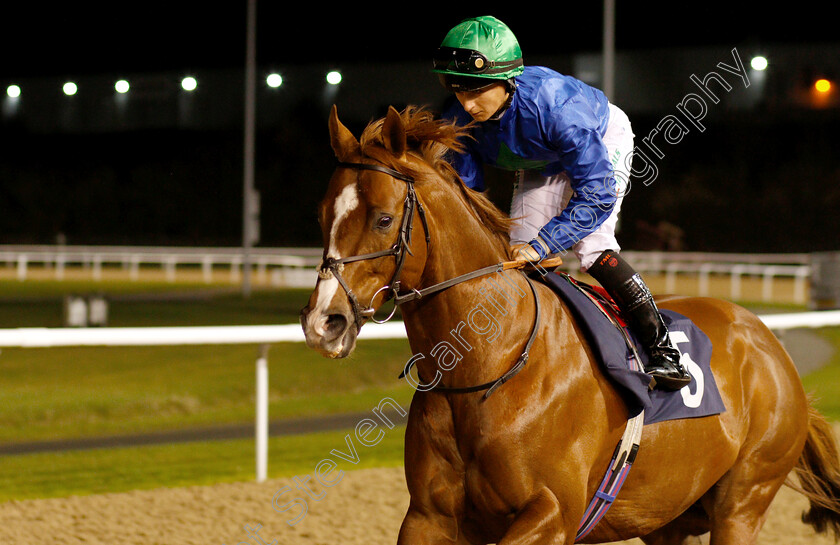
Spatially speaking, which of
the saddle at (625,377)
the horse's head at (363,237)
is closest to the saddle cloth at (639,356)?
the saddle at (625,377)

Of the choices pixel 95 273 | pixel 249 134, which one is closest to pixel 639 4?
pixel 249 134

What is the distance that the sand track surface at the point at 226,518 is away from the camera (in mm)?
3695

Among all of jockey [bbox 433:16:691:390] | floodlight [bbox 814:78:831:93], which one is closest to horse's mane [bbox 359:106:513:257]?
jockey [bbox 433:16:691:390]

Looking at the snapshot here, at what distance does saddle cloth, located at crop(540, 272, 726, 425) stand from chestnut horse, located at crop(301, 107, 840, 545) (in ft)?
0.12

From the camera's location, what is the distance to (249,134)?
14.8 m

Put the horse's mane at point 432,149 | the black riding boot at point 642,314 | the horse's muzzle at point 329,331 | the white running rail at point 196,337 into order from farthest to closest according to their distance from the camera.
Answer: the white running rail at point 196,337, the black riding boot at point 642,314, the horse's mane at point 432,149, the horse's muzzle at point 329,331

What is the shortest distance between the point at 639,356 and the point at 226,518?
217 cm

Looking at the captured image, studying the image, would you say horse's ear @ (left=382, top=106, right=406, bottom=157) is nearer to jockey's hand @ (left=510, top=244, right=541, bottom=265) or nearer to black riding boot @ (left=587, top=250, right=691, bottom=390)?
jockey's hand @ (left=510, top=244, right=541, bottom=265)

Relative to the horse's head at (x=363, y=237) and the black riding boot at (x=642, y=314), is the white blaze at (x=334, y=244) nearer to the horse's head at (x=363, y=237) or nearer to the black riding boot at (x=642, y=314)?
the horse's head at (x=363, y=237)

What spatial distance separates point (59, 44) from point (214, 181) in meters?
15.0

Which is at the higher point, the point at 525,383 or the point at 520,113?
the point at 520,113

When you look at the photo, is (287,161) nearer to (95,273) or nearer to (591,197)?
(95,273)

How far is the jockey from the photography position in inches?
92.7

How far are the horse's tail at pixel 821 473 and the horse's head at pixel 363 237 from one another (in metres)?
1.92
